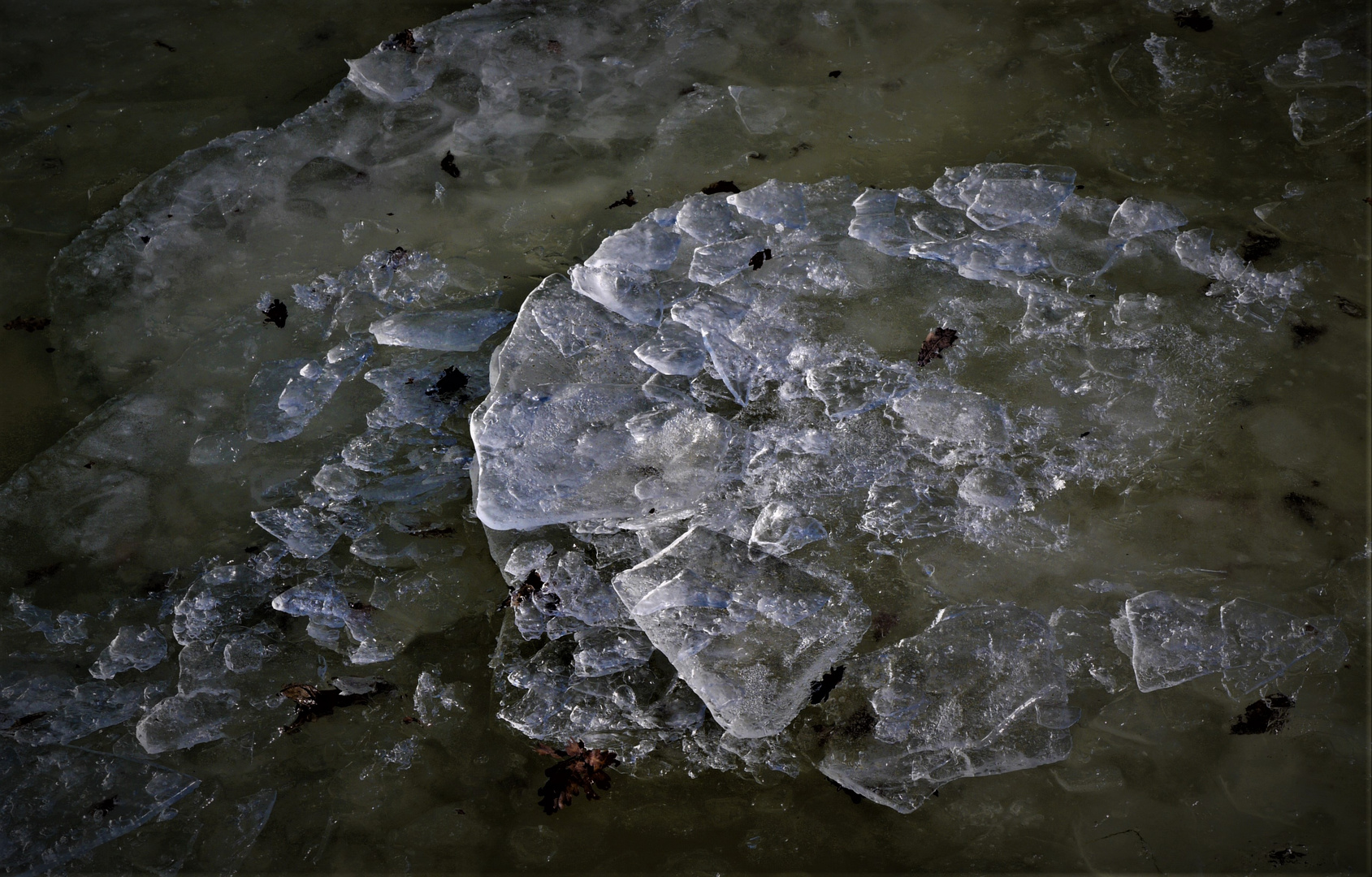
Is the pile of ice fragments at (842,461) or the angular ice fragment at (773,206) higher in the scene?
the angular ice fragment at (773,206)

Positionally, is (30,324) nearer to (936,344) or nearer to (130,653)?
(130,653)

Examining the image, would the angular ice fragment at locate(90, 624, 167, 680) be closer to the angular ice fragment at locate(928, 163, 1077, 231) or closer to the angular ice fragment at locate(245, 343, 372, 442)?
the angular ice fragment at locate(245, 343, 372, 442)

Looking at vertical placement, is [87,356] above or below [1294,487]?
above

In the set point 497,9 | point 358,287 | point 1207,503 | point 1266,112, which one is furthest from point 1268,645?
point 497,9

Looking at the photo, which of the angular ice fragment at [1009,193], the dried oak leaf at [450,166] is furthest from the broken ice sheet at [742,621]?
the dried oak leaf at [450,166]

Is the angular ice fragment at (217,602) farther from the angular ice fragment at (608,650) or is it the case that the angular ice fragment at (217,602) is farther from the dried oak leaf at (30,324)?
the dried oak leaf at (30,324)

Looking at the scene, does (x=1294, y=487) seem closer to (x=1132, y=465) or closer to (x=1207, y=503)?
(x=1207, y=503)

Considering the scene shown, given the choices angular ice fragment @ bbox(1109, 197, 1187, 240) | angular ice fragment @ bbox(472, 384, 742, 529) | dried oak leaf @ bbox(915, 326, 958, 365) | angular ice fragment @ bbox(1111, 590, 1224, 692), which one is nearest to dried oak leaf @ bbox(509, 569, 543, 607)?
angular ice fragment @ bbox(472, 384, 742, 529)
